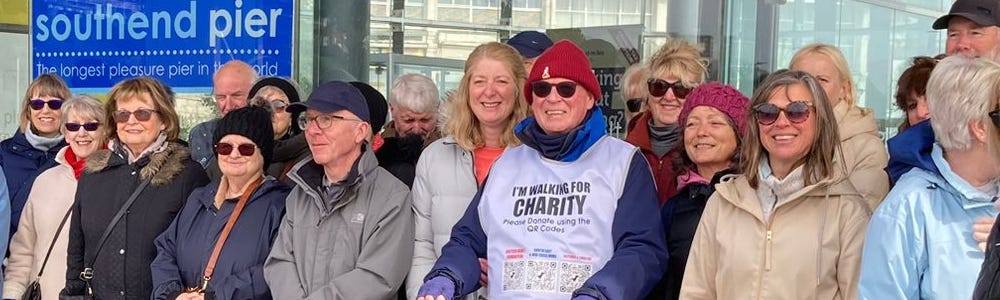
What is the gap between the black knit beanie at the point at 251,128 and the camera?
431 cm

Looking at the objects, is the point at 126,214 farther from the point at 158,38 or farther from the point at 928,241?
the point at 158,38

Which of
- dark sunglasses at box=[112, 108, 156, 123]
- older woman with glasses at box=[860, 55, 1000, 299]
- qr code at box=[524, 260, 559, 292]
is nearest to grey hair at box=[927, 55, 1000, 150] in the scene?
older woman with glasses at box=[860, 55, 1000, 299]

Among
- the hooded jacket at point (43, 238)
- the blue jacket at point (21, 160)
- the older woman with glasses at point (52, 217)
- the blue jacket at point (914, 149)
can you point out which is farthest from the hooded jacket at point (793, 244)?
the blue jacket at point (21, 160)

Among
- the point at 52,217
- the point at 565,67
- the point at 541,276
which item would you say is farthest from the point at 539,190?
the point at 52,217

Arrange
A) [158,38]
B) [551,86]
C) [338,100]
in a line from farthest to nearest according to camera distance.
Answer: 1. [158,38]
2. [338,100]
3. [551,86]

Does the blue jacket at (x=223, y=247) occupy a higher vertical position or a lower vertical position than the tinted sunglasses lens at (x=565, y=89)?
lower

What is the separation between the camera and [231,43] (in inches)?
284

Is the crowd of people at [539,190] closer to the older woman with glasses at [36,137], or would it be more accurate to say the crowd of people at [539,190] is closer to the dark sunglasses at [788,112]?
the dark sunglasses at [788,112]

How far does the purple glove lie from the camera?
3.47 m

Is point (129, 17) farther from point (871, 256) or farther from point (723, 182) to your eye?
point (871, 256)

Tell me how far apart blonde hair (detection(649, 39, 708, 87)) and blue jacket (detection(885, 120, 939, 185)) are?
129 cm

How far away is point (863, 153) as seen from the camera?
12.8 feet

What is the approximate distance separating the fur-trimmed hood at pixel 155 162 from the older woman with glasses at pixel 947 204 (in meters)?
2.75

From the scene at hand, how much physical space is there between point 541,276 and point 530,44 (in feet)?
5.32
